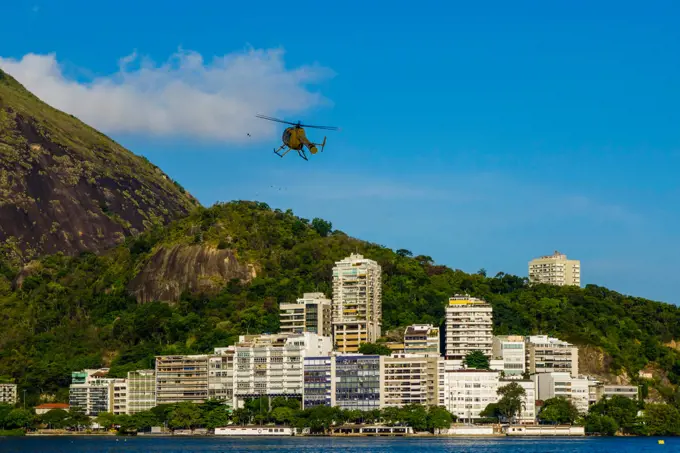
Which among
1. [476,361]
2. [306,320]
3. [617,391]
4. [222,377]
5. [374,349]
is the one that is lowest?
[617,391]

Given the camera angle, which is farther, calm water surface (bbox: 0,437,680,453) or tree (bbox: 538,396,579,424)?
tree (bbox: 538,396,579,424)

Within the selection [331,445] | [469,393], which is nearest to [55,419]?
[331,445]

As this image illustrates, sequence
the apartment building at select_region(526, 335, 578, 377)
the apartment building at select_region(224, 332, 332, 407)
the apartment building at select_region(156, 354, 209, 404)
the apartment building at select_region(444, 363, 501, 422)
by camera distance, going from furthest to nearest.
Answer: the apartment building at select_region(526, 335, 578, 377), the apartment building at select_region(156, 354, 209, 404), the apartment building at select_region(224, 332, 332, 407), the apartment building at select_region(444, 363, 501, 422)

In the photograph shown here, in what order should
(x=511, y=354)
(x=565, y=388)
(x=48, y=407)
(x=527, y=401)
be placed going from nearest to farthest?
(x=527, y=401), (x=565, y=388), (x=48, y=407), (x=511, y=354)

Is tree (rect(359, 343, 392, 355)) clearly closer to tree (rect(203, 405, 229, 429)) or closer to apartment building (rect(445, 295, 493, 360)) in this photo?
apartment building (rect(445, 295, 493, 360))

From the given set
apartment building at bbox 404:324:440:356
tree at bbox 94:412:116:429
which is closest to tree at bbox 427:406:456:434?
apartment building at bbox 404:324:440:356

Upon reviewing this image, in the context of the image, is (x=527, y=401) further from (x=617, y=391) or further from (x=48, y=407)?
(x=48, y=407)

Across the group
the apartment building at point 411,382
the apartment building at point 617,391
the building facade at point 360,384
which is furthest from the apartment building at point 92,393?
the apartment building at point 617,391

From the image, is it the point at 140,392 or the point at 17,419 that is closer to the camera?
the point at 17,419
